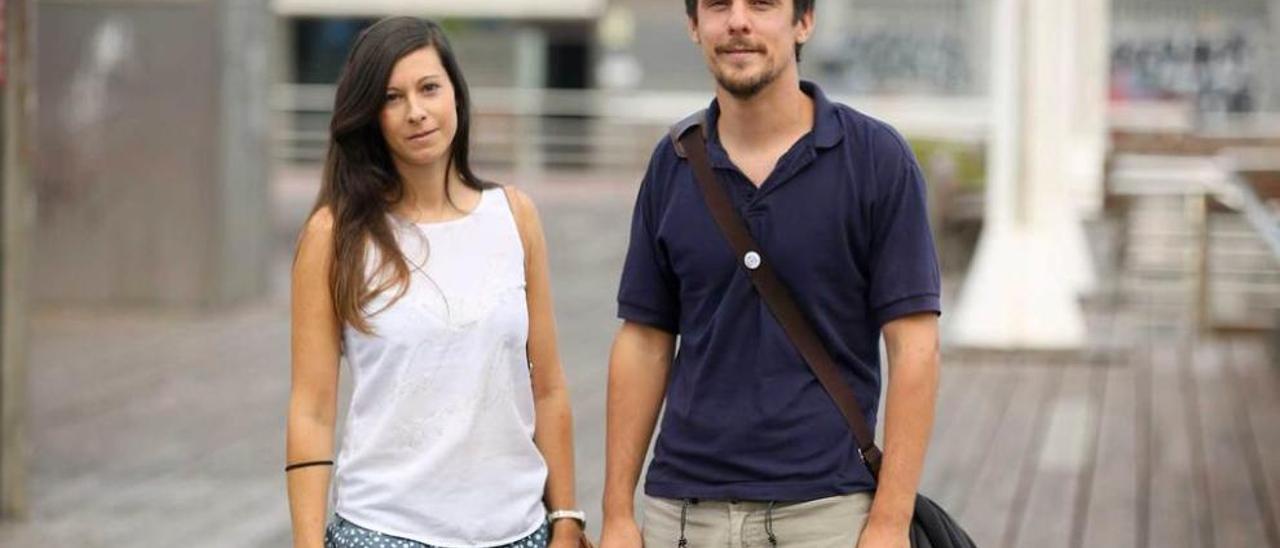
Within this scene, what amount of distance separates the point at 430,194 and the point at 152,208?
1133 centimetres

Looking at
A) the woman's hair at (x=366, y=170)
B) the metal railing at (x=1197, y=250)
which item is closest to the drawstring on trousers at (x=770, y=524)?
the woman's hair at (x=366, y=170)

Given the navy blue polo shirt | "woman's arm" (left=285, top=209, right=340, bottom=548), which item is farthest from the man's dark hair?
"woman's arm" (left=285, top=209, right=340, bottom=548)

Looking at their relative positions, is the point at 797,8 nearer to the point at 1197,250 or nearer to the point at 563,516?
the point at 563,516

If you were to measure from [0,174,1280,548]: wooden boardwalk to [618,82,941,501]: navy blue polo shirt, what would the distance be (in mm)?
4035

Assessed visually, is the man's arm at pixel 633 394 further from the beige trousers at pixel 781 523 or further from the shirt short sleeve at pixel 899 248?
the shirt short sleeve at pixel 899 248

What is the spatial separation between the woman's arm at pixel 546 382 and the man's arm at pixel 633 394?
0.48 ft

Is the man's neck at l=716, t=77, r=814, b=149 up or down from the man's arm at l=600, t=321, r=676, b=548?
up

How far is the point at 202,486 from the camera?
27.9 ft

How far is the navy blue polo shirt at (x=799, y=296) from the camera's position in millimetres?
3432

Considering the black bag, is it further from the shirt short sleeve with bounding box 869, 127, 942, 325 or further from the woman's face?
the woman's face

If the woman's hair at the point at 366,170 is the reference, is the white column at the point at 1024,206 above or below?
below

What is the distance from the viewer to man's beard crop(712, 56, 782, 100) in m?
3.43

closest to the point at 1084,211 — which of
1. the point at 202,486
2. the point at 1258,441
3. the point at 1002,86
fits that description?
the point at 1002,86

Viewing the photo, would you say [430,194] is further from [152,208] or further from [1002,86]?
[152,208]
